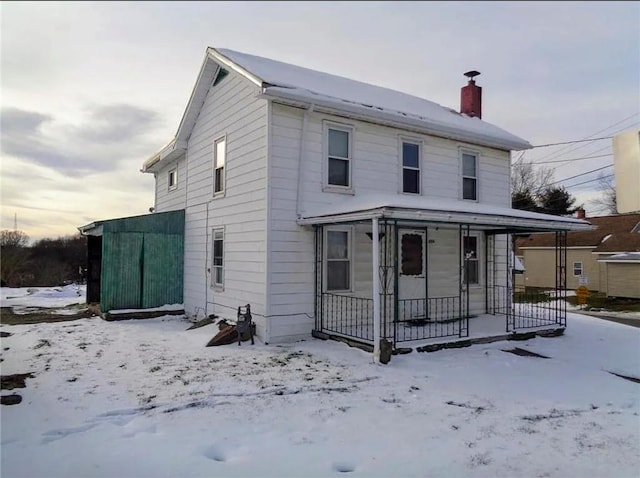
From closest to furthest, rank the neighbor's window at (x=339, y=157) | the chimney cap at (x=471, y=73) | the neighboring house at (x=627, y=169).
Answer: the neighboring house at (x=627, y=169), the neighbor's window at (x=339, y=157), the chimney cap at (x=471, y=73)

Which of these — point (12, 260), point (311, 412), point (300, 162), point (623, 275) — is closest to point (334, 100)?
point (300, 162)

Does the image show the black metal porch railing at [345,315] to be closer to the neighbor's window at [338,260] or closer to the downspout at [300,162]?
the neighbor's window at [338,260]

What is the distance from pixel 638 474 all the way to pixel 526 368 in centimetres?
368

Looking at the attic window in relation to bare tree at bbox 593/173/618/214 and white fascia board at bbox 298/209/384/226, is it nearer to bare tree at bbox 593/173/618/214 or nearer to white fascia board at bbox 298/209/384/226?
white fascia board at bbox 298/209/384/226

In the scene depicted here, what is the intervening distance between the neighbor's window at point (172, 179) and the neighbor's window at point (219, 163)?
3.40 meters

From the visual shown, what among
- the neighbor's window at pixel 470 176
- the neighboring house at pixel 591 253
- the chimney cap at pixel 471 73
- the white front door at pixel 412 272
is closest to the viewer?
the white front door at pixel 412 272

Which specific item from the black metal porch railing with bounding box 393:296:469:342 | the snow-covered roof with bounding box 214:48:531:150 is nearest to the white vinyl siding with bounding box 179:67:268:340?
the snow-covered roof with bounding box 214:48:531:150

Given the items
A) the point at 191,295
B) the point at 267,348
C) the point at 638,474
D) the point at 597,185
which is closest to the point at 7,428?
the point at 267,348

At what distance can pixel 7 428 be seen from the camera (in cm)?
440

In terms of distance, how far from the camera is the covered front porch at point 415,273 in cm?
851

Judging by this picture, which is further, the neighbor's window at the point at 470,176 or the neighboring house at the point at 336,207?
the neighbor's window at the point at 470,176

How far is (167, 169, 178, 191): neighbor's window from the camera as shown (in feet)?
47.9

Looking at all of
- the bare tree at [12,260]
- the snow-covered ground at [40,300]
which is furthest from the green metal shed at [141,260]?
the bare tree at [12,260]

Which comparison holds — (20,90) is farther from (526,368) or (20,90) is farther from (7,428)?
(526,368)
